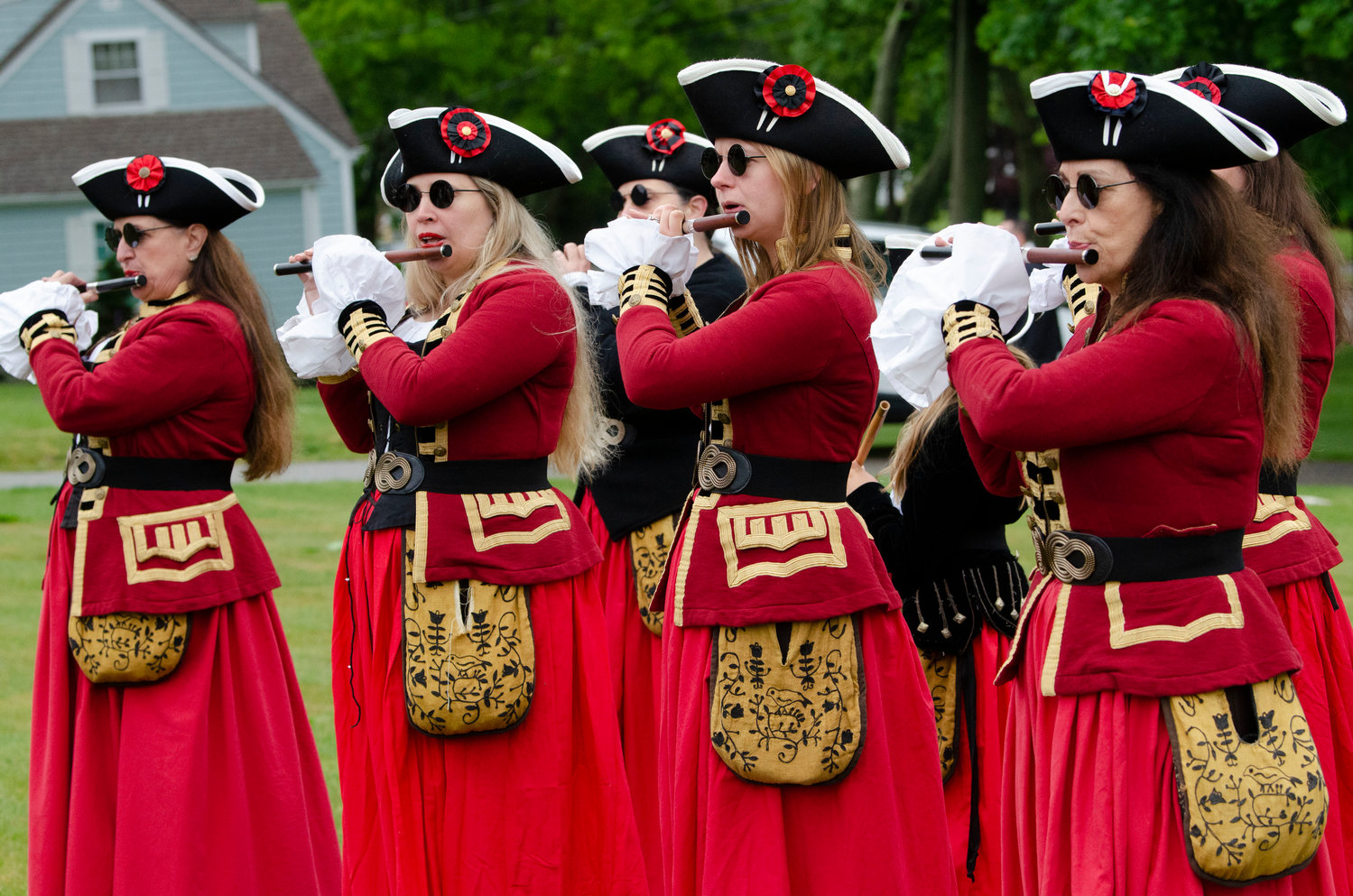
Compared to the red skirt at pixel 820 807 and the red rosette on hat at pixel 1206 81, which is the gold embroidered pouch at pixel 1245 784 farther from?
the red rosette on hat at pixel 1206 81

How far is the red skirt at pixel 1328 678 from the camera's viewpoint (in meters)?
3.32

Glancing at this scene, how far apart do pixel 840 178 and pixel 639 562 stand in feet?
5.12

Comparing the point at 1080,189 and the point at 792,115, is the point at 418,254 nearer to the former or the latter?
the point at 792,115

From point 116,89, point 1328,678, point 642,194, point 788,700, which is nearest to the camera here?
point 788,700

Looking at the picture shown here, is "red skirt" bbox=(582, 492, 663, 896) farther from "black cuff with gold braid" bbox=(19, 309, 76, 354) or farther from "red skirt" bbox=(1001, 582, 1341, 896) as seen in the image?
"red skirt" bbox=(1001, 582, 1341, 896)

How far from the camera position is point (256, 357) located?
13.8ft

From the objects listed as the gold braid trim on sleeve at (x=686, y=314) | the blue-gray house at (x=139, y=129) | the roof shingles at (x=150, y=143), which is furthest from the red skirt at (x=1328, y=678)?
the roof shingles at (x=150, y=143)

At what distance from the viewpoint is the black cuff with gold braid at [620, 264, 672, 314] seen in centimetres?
338

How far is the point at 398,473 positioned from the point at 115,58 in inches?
940

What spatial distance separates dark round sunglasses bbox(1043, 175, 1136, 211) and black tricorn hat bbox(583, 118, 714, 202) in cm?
236

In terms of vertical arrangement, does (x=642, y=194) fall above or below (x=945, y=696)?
above

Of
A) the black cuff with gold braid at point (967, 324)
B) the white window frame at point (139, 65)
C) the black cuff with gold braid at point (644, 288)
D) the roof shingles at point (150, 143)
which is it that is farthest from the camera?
the white window frame at point (139, 65)

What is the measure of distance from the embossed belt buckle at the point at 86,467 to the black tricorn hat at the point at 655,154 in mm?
2001

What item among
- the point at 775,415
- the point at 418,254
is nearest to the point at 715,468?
the point at 775,415
